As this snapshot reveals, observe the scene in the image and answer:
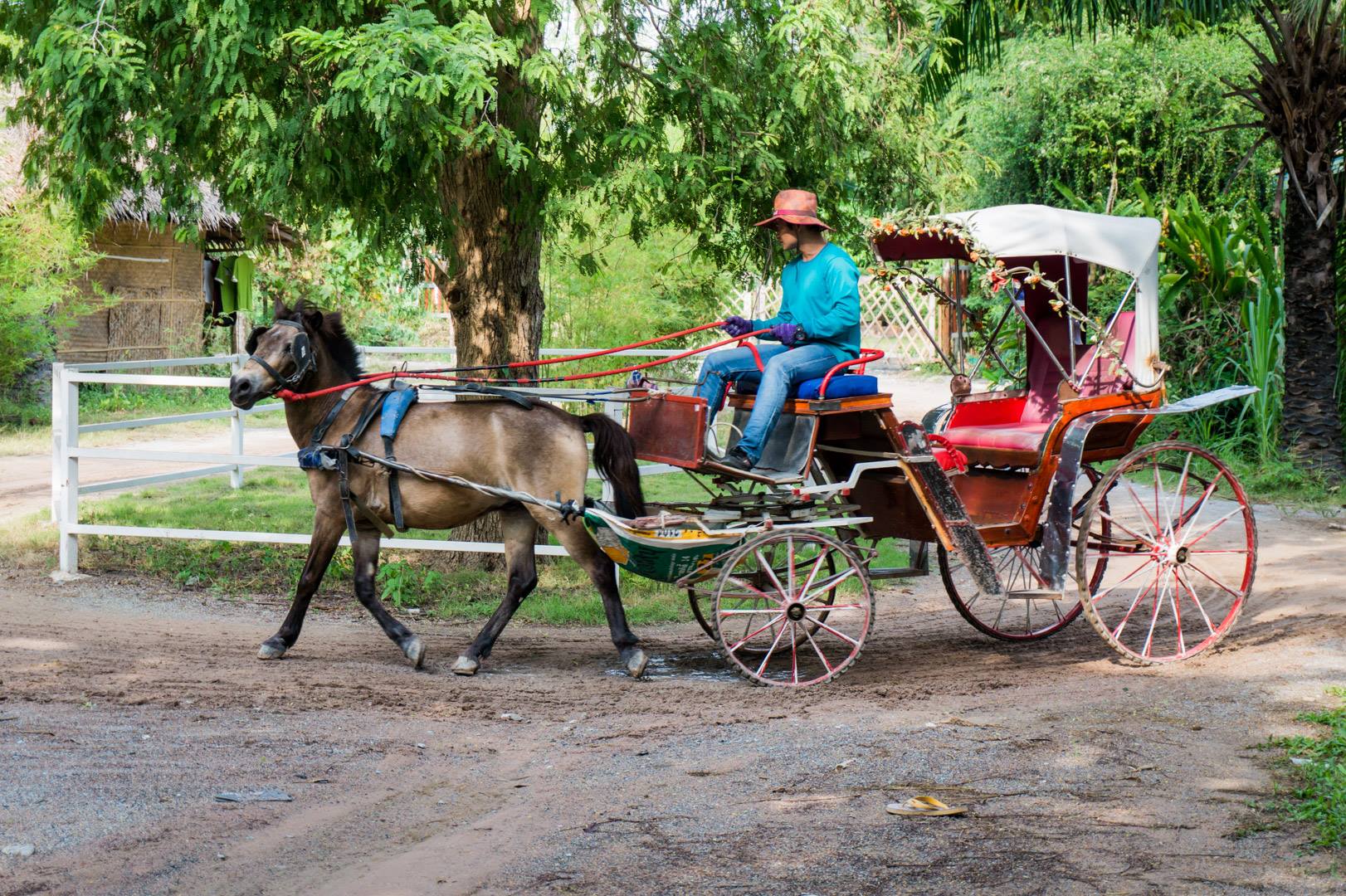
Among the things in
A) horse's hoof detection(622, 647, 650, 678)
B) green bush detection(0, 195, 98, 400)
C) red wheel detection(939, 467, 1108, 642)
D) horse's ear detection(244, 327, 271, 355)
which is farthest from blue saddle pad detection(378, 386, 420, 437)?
green bush detection(0, 195, 98, 400)

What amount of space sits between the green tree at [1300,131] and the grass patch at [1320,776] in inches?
292

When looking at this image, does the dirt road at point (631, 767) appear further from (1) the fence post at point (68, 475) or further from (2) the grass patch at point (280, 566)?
(1) the fence post at point (68, 475)

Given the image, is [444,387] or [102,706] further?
[444,387]

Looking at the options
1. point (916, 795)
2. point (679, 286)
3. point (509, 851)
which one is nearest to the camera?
point (509, 851)

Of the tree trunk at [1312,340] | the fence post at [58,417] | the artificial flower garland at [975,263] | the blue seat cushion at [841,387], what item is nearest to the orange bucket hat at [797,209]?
the artificial flower garland at [975,263]

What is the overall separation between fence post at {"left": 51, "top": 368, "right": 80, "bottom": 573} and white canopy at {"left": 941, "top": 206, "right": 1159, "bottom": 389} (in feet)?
20.3

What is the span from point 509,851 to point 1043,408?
4778mm

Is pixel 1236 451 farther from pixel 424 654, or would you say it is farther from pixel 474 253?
pixel 424 654

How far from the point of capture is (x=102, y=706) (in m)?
5.88

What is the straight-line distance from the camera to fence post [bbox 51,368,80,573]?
916 cm

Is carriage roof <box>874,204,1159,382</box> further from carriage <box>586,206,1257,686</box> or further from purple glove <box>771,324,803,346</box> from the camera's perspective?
purple glove <box>771,324,803,346</box>

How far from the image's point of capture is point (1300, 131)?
11969 millimetres

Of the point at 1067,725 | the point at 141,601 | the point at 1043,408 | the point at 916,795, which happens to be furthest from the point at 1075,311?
the point at 141,601

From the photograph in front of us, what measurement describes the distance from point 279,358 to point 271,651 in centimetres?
153
